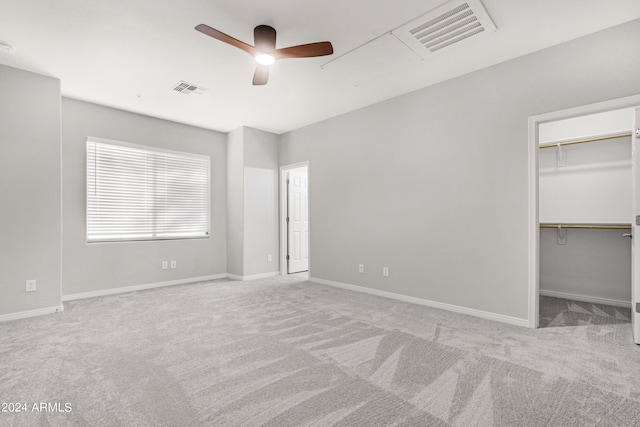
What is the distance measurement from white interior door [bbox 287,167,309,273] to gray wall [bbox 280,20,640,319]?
4.14 ft

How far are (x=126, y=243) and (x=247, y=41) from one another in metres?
3.59

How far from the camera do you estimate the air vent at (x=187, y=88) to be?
12.3 feet

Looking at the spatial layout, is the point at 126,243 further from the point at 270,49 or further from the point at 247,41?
the point at 270,49

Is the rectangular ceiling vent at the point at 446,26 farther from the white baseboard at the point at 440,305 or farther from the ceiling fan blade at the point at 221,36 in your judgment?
the white baseboard at the point at 440,305

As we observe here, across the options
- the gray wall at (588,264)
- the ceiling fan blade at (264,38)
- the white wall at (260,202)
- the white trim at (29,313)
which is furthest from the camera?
the white wall at (260,202)

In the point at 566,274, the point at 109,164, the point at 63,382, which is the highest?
the point at 109,164

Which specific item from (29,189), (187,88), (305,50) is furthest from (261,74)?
(29,189)

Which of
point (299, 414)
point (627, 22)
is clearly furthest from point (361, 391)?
point (627, 22)

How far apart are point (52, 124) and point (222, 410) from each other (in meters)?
3.89

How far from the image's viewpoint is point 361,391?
1.93 meters

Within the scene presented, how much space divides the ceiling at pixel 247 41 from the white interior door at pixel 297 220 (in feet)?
6.83

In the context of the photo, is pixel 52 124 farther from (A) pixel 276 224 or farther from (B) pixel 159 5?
(A) pixel 276 224

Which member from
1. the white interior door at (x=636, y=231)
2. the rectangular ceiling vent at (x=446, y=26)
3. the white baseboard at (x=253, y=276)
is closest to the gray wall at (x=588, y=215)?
the white interior door at (x=636, y=231)

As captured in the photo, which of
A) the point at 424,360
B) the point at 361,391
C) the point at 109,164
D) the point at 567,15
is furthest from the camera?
the point at 109,164
